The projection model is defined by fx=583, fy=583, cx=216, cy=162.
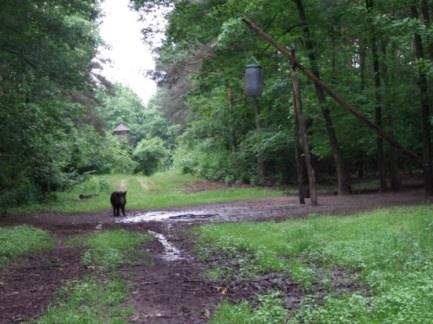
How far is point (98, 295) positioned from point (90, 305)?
1.59ft

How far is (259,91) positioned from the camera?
54.0 feet

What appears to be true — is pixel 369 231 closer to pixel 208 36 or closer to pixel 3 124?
pixel 3 124

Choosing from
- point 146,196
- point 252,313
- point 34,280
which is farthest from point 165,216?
point 252,313

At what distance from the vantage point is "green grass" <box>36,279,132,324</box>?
21.9ft

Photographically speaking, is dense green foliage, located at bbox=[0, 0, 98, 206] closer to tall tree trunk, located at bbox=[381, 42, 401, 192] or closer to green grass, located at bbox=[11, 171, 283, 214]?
green grass, located at bbox=[11, 171, 283, 214]

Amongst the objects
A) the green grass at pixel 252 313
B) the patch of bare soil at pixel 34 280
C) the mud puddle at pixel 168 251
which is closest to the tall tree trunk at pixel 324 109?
the mud puddle at pixel 168 251

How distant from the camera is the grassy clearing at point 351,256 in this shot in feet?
20.5

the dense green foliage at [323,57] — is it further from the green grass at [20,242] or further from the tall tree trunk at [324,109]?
the green grass at [20,242]

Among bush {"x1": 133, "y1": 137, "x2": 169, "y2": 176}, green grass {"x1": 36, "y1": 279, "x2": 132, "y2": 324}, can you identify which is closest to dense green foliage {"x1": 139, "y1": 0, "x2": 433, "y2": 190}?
green grass {"x1": 36, "y1": 279, "x2": 132, "y2": 324}

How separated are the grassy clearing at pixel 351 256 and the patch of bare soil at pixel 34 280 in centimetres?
249

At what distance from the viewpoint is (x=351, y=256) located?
31.7ft

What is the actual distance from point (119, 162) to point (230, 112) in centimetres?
1687

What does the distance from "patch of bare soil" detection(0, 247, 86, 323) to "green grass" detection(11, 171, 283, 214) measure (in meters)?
13.0

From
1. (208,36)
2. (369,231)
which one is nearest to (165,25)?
(208,36)
